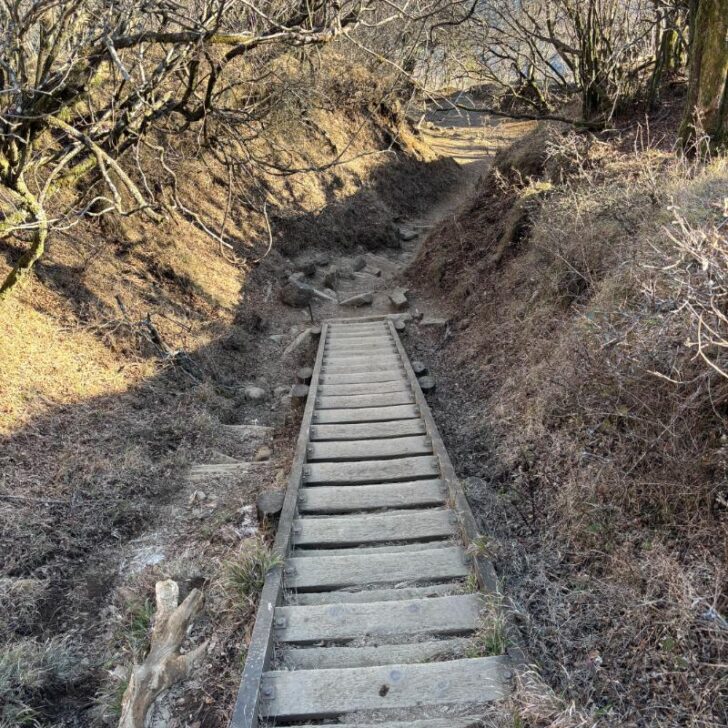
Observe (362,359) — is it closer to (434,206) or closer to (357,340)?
(357,340)

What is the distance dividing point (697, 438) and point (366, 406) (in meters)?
3.83

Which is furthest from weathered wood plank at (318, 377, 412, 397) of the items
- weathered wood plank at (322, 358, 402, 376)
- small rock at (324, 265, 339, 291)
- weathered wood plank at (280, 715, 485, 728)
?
small rock at (324, 265, 339, 291)

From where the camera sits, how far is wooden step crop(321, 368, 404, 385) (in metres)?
7.72

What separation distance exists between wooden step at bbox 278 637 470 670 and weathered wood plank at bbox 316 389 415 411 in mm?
3678

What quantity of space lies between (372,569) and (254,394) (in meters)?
4.78

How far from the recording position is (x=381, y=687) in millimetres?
3025

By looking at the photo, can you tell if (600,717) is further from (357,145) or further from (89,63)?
(357,145)

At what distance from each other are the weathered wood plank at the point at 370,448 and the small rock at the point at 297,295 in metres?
7.15

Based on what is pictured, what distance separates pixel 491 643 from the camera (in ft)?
10.5

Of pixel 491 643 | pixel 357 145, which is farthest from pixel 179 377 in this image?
pixel 357 145

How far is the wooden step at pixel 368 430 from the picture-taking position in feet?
19.7

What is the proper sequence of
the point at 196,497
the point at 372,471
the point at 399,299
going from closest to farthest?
the point at 372,471 → the point at 196,497 → the point at 399,299

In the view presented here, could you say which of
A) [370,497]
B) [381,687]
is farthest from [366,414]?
[381,687]

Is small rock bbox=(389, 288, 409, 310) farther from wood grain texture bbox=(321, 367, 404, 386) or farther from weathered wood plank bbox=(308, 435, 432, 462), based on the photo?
weathered wood plank bbox=(308, 435, 432, 462)
